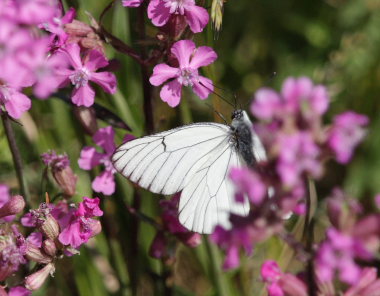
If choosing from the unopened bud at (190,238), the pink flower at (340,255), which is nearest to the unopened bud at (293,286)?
the pink flower at (340,255)

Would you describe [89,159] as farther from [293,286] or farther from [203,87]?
[293,286]

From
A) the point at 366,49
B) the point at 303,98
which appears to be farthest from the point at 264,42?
the point at 303,98

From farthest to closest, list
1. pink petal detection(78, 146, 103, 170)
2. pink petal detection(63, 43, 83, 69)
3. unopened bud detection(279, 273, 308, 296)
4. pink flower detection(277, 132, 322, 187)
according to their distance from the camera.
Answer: pink petal detection(78, 146, 103, 170)
pink petal detection(63, 43, 83, 69)
unopened bud detection(279, 273, 308, 296)
pink flower detection(277, 132, 322, 187)

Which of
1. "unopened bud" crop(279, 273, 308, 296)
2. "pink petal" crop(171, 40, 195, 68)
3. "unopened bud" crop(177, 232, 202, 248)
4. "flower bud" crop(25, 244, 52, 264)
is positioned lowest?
"unopened bud" crop(177, 232, 202, 248)

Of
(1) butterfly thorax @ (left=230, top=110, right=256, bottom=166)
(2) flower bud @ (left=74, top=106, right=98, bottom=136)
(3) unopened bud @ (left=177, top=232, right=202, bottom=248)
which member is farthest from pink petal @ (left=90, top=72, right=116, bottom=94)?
(3) unopened bud @ (left=177, top=232, right=202, bottom=248)

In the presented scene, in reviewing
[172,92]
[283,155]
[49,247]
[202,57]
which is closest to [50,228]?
[49,247]

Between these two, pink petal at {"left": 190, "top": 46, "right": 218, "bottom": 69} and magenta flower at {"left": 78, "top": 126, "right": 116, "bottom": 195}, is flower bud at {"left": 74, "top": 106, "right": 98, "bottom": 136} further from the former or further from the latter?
pink petal at {"left": 190, "top": 46, "right": 218, "bottom": 69}

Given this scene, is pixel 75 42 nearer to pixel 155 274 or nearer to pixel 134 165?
pixel 134 165
